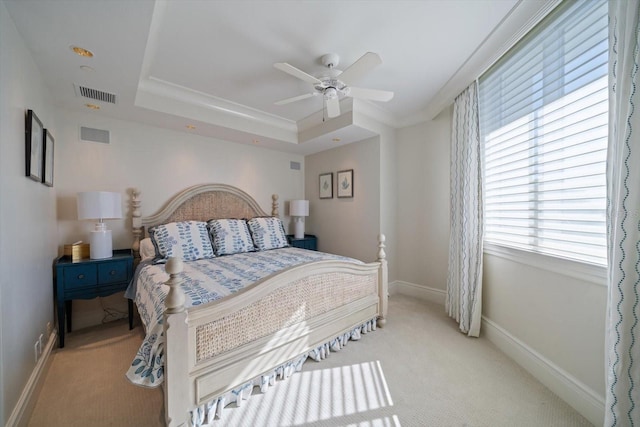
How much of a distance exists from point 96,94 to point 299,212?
2734mm

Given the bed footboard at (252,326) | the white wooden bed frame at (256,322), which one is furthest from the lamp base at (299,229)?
the bed footboard at (252,326)

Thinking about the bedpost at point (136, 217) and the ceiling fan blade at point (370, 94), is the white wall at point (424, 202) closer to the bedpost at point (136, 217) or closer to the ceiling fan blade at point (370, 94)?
the ceiling fan blade at point (370, 94)

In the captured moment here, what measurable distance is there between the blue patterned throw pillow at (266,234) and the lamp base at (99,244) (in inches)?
58.7

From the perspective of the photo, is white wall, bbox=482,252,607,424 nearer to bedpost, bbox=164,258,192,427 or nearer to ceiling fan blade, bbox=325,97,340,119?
ceiling fan blade, bbox=325,97,340,119

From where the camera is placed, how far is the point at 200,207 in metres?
3.38

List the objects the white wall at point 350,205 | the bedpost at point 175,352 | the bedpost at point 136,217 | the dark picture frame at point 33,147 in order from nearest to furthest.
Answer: the bedpost at point 175,352 < the dark picture frame at point 33,147 < the bedpost at point 136,217 < the white wall at point 350,205

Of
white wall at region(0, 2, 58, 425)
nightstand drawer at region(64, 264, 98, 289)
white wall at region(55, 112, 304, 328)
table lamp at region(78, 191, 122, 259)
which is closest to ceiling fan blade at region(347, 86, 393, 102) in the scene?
white wall at region(0, 2, 58, 425)

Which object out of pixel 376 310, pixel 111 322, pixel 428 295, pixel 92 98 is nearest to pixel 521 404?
pixel 376 310

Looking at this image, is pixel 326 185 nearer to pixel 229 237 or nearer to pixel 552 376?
pixel 229 237

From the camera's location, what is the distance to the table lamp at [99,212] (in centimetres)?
231

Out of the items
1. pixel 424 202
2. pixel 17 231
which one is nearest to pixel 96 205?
pixel 17 231

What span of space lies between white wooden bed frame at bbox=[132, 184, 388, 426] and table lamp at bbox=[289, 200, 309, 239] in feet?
5.91

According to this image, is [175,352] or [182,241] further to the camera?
[182,241]

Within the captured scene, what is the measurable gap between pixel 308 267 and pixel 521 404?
1.63 metres
